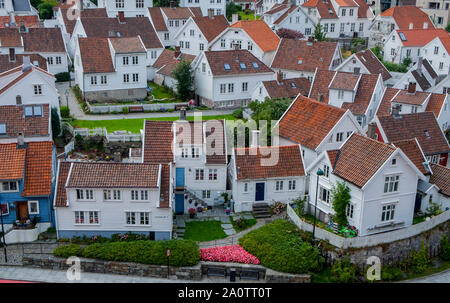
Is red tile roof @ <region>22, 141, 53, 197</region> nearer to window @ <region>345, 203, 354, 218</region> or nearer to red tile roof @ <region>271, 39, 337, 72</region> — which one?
window @ <region>345, 203, 354, 218</region>

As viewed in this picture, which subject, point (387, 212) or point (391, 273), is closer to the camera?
point (391, 273)

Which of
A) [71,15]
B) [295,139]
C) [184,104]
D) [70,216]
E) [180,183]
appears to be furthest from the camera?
[71,15]

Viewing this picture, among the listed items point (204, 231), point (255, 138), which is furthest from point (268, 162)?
point (204, 231)

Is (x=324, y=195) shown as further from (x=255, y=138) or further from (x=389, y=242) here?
(x=255, y=138)

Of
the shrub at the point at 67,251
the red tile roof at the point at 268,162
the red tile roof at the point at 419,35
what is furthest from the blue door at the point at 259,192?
the red tile roof at the point at 419,35

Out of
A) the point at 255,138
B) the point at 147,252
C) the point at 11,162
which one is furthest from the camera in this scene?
the point at 255,138

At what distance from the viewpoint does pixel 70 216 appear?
133ft

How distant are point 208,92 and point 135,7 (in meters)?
38.3

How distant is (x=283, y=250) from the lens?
3872 cm

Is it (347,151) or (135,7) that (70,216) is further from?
(135,7)

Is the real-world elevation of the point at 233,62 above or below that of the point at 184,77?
above

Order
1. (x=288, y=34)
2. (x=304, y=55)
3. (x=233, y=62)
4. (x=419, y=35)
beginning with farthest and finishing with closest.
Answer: (x=288, y=34)
(x=419, y=35)
(x=304, y=55)
(x=233, y=62)

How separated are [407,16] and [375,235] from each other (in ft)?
215

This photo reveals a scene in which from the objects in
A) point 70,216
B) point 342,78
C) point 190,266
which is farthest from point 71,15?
point 190,266
